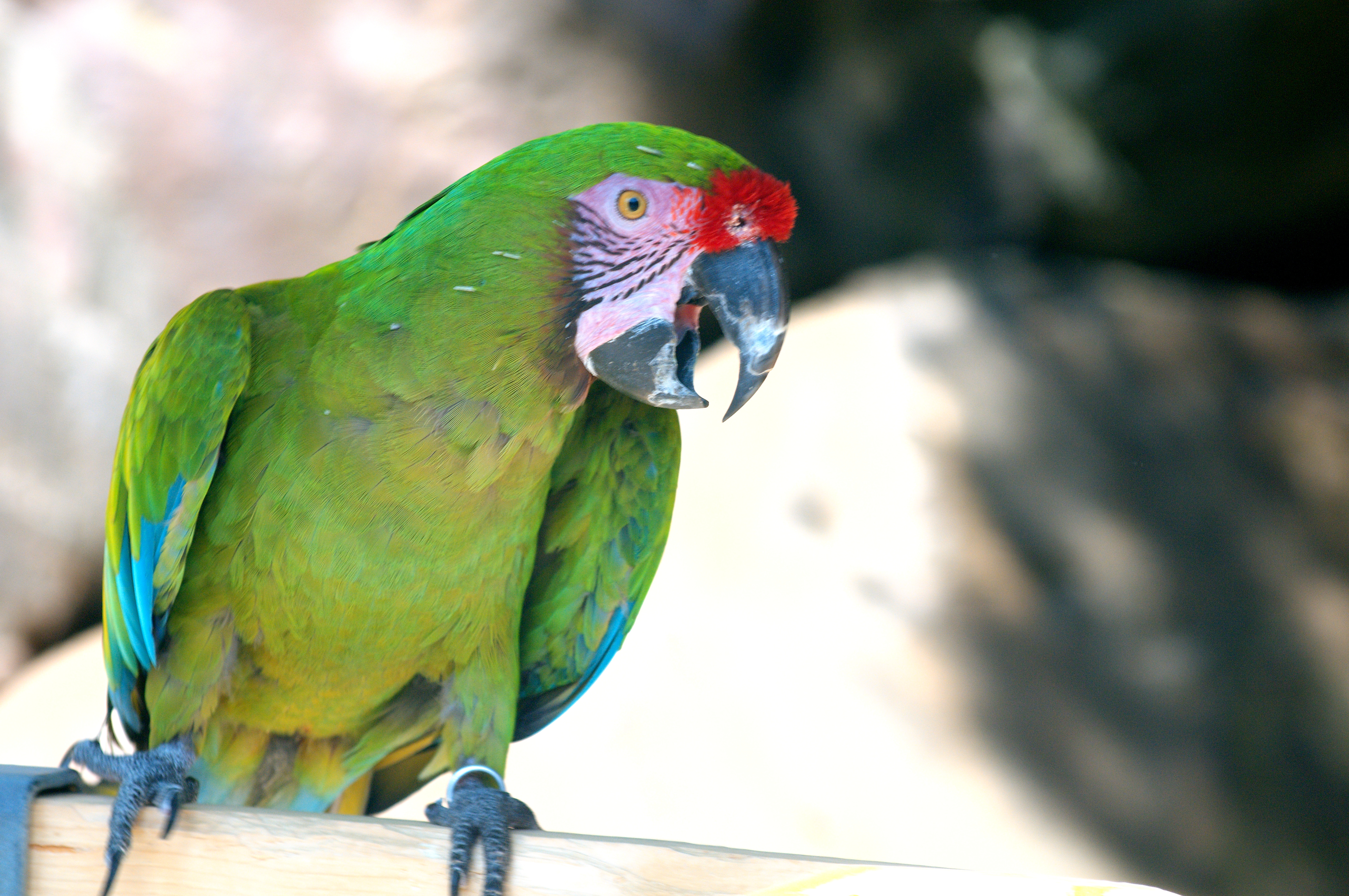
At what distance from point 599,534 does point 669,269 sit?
489mm

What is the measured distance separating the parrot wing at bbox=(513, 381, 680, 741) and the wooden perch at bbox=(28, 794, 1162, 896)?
365mm

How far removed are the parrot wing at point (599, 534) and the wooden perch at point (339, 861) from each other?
365 millimetres

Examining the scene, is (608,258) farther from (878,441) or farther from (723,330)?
(878,441)

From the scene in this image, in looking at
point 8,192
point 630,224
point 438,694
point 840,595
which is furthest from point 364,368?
point 8,192

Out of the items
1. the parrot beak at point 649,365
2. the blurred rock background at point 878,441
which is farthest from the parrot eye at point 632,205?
the blurred rock background at point 878,441

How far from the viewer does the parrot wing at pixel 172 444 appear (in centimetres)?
121

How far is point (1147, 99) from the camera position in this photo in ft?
10.5

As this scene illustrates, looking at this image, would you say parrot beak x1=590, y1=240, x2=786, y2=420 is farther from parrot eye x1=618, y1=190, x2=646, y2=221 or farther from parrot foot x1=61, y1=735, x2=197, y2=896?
parrot foot x1=61, y1=735, x2=197, y2=896

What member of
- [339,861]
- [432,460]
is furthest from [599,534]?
[339,861]

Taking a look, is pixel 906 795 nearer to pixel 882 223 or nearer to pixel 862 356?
pixel 862 356

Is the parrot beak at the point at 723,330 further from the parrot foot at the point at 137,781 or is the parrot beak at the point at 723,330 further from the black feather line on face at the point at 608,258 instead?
the parrot foot at the point at 137,781

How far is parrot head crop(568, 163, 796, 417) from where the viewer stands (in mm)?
1125

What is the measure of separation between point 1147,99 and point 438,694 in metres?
2.81

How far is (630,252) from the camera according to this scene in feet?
3.72
